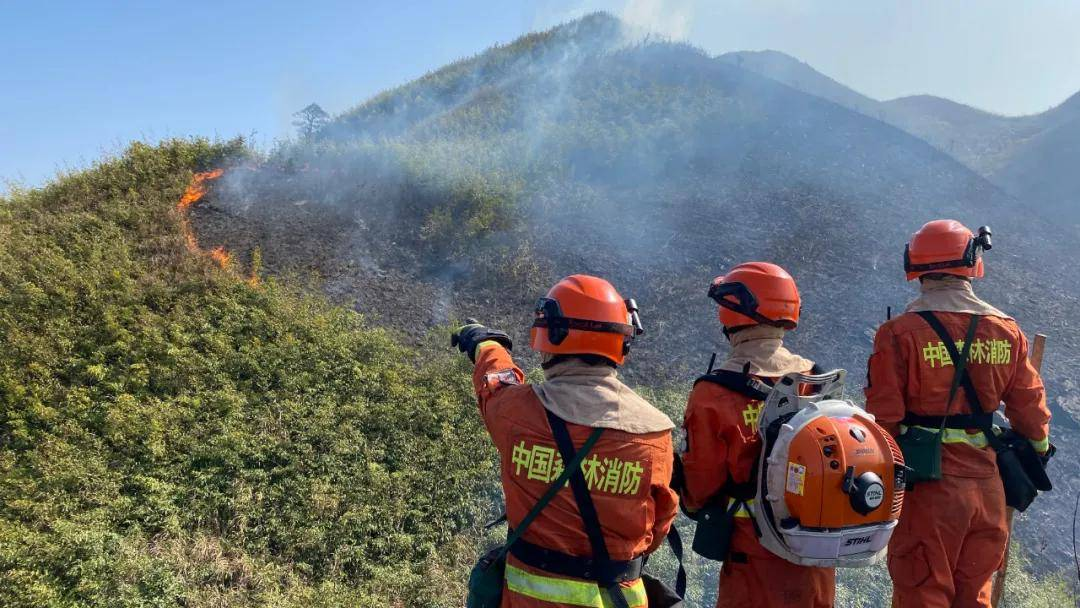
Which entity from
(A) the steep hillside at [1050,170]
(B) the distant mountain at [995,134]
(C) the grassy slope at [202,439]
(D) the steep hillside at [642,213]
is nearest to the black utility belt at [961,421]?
(C) the grassy slope at [202,439]

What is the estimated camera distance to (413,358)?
23.5 feet

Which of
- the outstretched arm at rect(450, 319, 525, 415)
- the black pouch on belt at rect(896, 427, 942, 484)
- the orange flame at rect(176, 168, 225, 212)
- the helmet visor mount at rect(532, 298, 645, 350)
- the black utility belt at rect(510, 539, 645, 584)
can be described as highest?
the orange flame at rect(176, 168, 225, 212)

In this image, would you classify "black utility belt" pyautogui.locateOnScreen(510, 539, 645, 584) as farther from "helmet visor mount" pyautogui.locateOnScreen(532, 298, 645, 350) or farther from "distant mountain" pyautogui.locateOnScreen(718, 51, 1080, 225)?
"distant mountain" pyautogui.locateOnScreen(718, 51, 1080, 225)

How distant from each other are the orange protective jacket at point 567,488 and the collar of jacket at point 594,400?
32mm

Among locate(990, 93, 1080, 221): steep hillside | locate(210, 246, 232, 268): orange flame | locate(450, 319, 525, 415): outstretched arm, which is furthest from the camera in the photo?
locate(990, 93, 1080, 221): steep hillside

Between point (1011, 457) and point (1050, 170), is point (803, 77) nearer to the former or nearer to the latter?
point (1050, 170)

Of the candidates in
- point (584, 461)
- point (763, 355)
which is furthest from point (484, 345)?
point (763, 355)

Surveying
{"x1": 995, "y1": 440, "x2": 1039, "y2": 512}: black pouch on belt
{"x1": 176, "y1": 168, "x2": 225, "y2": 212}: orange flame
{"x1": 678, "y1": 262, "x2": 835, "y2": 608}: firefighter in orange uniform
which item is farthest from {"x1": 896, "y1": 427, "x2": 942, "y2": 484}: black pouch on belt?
{"x1": 176, "y1": 168, "x2": 225, "y2": 212}: orange flame

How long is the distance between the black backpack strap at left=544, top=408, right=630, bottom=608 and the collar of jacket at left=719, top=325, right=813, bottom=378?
1061 millimetres

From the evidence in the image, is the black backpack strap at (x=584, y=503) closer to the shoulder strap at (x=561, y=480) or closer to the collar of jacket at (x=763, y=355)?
the shoulder strap at (x=561, y=480)

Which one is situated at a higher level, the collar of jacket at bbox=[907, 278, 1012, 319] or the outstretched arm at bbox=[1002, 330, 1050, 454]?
the collar of jacket at bbox=[907, 278, 1012, 319]

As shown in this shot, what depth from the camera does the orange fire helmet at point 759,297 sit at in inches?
108

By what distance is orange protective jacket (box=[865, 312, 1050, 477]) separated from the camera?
123 inches

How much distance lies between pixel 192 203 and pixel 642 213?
27.2ft
